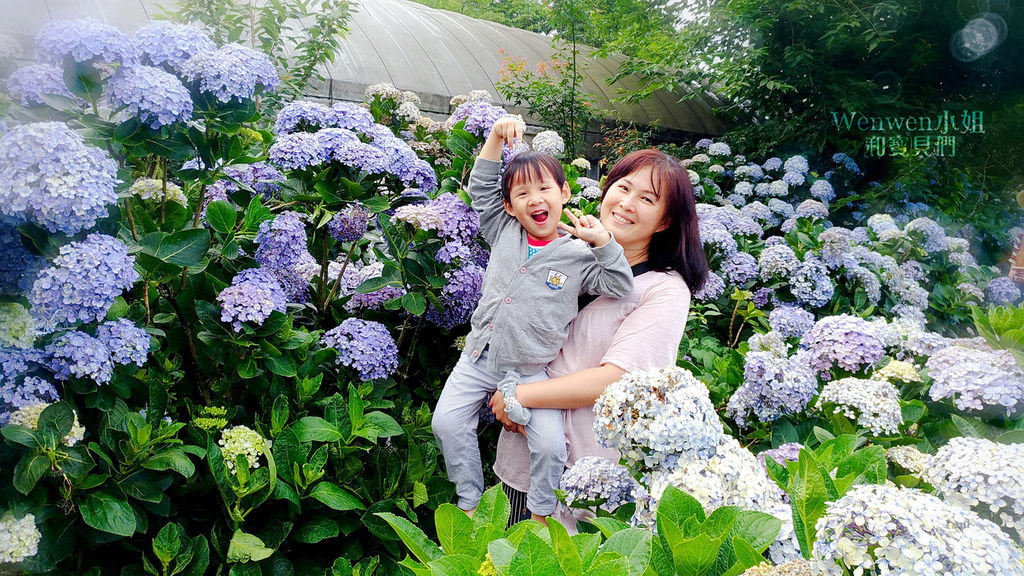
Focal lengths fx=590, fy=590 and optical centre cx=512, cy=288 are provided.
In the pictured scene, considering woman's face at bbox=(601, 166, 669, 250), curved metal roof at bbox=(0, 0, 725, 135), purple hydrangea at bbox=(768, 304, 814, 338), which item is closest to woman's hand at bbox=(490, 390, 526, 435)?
woman's face at bbox=(601, 166, 669, 250)

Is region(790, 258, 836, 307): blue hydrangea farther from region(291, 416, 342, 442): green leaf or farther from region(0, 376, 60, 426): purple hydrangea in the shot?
region(0, 376, 60, 426): purple hydrangea

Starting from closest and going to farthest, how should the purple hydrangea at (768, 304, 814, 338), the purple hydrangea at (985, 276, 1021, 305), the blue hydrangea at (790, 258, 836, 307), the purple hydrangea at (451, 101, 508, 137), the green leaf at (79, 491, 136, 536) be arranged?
the green leaf at (79, 491, 136, 536) → the purple hydrangea at (451, 101, 508, 137) → the purple hydrangea at (768, 304, 814, 338) → the blue hydrangea at (790, 258, 836, 307) → the purple hydrangea at (985, 276, 1021, 305)

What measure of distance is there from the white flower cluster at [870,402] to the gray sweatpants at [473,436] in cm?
74

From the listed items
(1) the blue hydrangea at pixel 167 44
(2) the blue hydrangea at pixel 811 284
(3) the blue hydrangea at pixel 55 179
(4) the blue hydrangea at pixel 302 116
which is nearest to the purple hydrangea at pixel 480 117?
(4) the blue hydrangea at pixel 302 116

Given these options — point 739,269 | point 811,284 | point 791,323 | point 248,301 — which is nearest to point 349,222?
point 248,301

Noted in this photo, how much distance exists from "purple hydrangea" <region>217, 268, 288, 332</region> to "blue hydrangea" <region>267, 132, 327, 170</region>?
0.37 meters

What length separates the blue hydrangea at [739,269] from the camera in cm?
322

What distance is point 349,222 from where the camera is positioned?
76.9 inches

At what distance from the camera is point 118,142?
1.43 meters

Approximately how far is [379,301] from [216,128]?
0.81 meters

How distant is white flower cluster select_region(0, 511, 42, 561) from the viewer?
43.1 inches

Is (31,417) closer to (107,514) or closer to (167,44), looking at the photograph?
(107,514)

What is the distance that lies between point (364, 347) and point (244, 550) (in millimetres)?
670

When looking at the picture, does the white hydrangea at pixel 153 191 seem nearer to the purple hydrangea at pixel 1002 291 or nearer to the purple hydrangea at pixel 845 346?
the purple hydrangea at pixel 845 346
